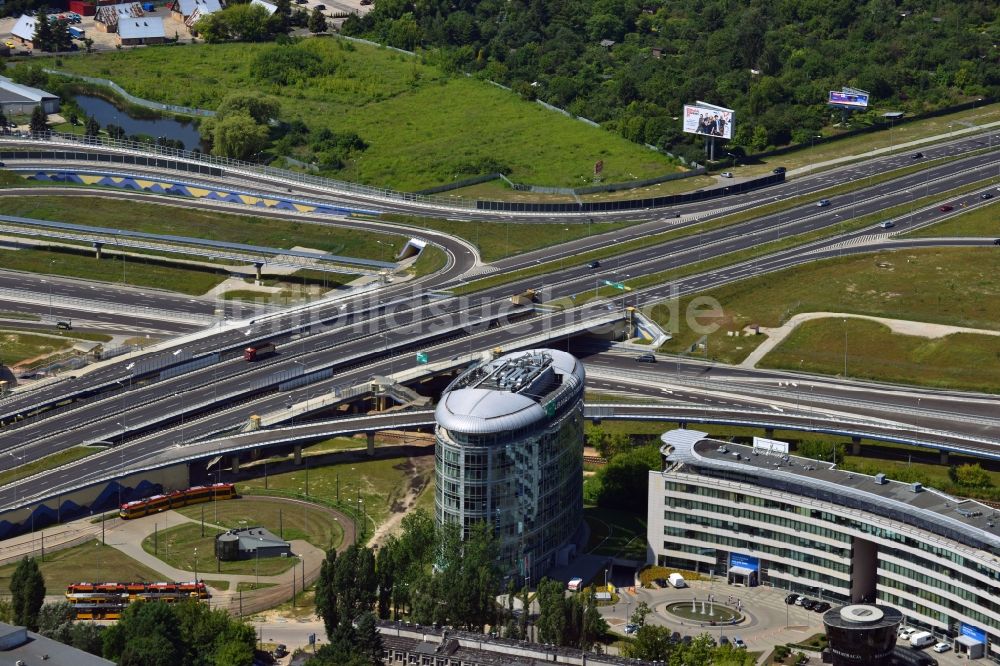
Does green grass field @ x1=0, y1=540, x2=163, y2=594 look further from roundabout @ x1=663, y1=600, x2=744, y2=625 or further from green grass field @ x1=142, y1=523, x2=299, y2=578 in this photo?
roundabout @ x1=663, y1=600, x2=744, y2=625

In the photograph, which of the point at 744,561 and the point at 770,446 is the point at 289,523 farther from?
the point at 770,446

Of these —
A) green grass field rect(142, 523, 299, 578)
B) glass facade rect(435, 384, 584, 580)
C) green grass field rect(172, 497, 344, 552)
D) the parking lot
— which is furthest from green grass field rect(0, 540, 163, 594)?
the parking lot

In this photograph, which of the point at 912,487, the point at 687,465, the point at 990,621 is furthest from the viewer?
the point at 687,465

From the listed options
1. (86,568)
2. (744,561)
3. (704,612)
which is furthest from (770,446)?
(86,568)

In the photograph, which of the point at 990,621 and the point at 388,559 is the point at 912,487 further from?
the point at 388,559

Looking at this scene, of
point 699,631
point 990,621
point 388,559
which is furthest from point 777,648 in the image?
point 388,559

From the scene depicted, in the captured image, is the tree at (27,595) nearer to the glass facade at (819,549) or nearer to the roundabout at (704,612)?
the roundabout at (704,612)

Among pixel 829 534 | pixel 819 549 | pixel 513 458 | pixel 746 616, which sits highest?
pixel 513 458
